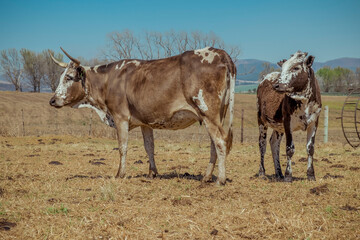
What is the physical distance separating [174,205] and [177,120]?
2442mm

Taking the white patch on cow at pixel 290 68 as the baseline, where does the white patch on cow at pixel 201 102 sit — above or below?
below

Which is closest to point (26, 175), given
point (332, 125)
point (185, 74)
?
point (185, 74)

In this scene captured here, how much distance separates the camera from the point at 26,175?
9016 millimetres

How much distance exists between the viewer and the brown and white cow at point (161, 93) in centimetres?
743

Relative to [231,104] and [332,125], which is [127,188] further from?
[332,125]

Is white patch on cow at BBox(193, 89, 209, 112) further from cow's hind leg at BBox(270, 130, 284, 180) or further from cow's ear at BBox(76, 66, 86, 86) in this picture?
cow's ear at BBox(76, 66, 86, 86)

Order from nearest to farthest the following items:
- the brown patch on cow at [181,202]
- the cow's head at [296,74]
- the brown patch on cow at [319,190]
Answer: the brown patch on cow at [181,202] → the brown patch on cow at [319,190] → the cow's head at [296,74]

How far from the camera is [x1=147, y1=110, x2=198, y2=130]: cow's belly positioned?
25.4 ft

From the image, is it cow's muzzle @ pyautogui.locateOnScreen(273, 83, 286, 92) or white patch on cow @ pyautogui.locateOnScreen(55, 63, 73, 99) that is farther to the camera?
white patch on cow @ pyautogui.locateOnScreen(55, 63, 73, 99)

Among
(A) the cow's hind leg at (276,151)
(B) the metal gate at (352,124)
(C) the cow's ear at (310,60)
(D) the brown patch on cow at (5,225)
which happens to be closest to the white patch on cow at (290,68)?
(C) the cow's ear at (310,60)

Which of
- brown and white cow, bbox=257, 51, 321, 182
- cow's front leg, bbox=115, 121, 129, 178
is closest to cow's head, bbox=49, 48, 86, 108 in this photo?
cow's front leg, bbox=115, 121, 129, 178

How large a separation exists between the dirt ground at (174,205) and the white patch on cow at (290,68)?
2193 millimetres

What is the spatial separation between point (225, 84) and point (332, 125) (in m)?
39.3

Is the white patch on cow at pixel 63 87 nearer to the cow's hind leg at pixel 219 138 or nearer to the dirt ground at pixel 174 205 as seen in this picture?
the dirt ground at pixel 174 205
